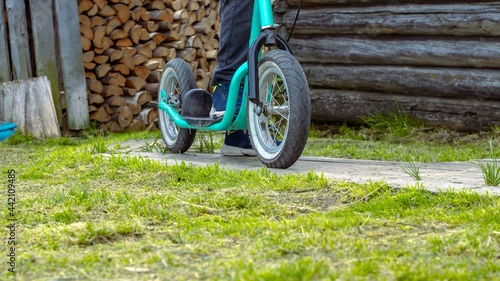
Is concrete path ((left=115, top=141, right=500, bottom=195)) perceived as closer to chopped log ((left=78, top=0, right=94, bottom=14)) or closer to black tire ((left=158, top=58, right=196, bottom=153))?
black tire ((left=158, top=58, right=196, bottom=153))

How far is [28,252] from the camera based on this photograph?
2355 millimetres

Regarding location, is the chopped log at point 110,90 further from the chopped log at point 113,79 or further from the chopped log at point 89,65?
the chopped log at point 89,65

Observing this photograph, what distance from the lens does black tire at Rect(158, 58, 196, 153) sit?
4.84m

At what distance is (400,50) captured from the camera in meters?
6.26

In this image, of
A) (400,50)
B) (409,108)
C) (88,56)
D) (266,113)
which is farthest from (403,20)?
(88,56)

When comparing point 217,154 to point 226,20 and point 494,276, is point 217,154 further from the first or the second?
point 494,276

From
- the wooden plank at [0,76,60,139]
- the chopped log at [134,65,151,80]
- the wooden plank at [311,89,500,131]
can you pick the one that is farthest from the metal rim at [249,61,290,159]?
the chopped log at [134,65,151,80]

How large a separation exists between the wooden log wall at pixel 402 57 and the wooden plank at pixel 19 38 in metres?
2.19

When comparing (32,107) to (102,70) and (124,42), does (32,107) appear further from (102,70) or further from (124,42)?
(124,42)

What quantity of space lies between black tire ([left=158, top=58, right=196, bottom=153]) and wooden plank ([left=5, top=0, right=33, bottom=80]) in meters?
2.17

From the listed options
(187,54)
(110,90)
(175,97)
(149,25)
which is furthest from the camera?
(187,54)

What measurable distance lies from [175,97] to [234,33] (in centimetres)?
88

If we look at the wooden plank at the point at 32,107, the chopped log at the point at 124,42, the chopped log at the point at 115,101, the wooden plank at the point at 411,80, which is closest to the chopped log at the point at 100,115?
the chopped log at the point at 115,101

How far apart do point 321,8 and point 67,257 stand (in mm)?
4965
